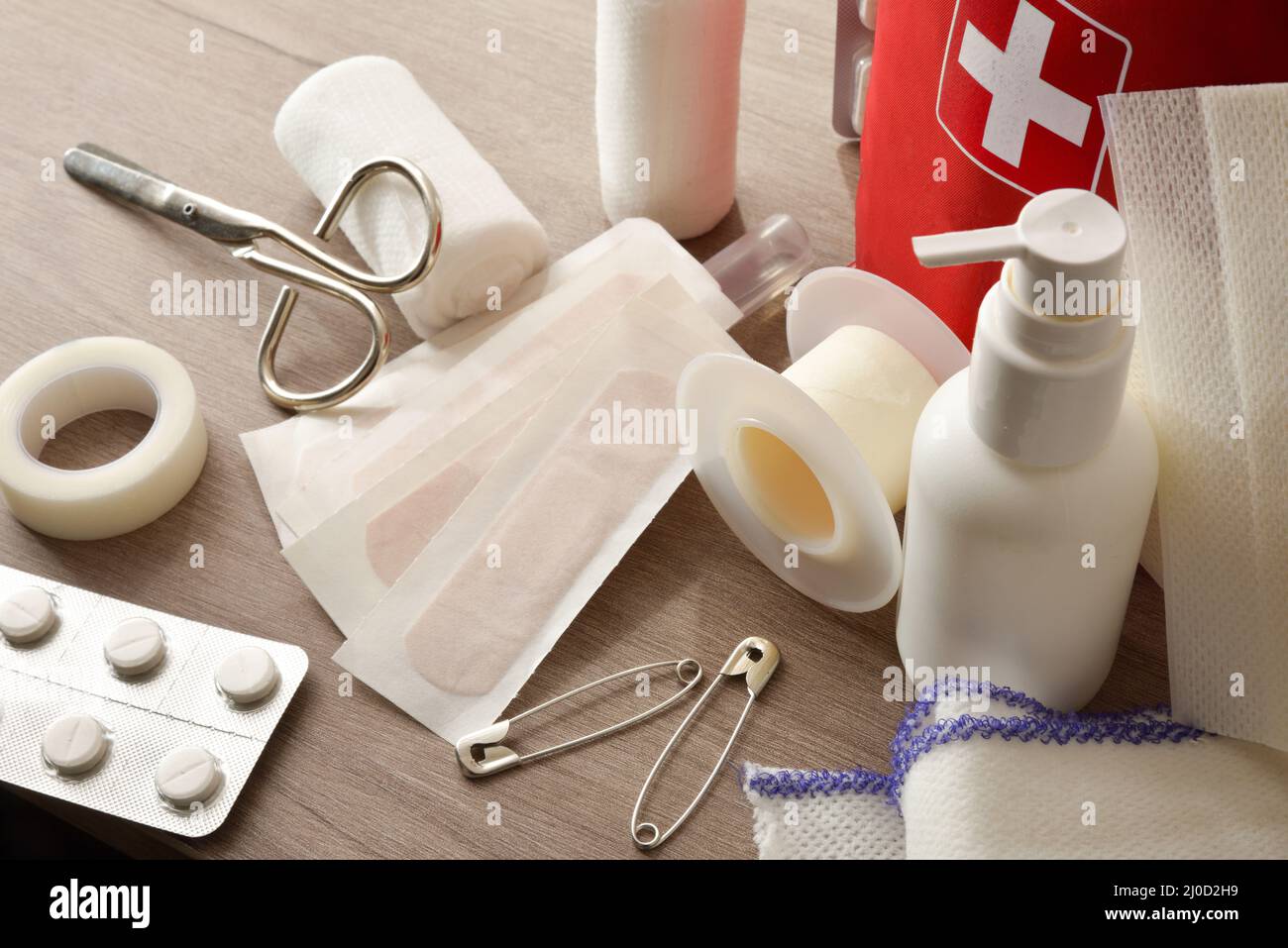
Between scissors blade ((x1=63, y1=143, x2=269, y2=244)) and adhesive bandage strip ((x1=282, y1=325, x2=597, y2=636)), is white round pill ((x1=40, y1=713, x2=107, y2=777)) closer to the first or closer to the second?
adhesive bandage strip ((x1=282, y1=325, x2=597, y2=636))

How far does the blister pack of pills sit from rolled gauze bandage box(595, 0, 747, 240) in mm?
281

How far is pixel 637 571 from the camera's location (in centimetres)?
53

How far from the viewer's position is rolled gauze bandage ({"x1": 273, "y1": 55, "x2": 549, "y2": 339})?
58 centimetres

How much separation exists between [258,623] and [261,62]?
372 millimetres

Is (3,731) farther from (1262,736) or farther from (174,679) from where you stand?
(1262,736)

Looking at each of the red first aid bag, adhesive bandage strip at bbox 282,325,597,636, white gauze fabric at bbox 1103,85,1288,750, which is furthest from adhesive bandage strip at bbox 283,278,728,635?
white gauze fabric at bbox 1103,85,1288,750

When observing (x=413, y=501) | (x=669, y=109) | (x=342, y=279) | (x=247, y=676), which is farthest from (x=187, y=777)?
(x=669, y=109)

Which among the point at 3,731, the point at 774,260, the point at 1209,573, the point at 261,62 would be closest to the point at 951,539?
the point at 1209,573

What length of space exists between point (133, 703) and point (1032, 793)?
33 cm

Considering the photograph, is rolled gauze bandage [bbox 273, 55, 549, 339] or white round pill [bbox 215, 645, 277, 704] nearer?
white round pill [bbox 215, 645, 277, 704]

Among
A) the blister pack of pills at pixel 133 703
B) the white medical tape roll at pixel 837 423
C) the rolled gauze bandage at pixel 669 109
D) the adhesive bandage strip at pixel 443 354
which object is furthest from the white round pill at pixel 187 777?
the rolled gauze bandage at pixel 669 109

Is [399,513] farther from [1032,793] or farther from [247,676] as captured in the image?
[1032,793]

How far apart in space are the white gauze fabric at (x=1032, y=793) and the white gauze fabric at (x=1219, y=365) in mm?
21

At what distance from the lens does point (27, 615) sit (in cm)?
50
